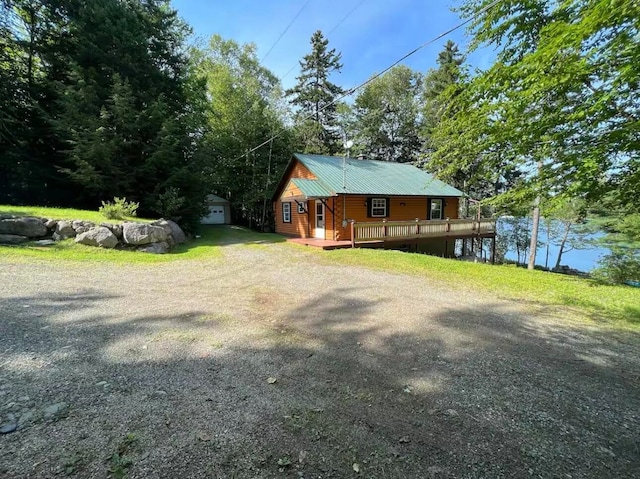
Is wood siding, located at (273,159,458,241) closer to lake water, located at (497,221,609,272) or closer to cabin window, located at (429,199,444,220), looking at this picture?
→ cabin window, located at (429,199,444,220)

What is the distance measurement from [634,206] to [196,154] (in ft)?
54.3

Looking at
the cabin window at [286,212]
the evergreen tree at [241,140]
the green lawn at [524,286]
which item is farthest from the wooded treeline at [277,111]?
the cabin window at [286,212]

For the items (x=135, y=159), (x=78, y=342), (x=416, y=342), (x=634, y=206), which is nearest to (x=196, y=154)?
(x=135, y=159)

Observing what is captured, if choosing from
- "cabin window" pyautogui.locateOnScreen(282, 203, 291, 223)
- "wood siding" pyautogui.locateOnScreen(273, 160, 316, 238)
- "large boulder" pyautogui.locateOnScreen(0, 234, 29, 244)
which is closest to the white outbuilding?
"wood siding" pyautogui.locateOnScreen(273, 160, 316, 238)

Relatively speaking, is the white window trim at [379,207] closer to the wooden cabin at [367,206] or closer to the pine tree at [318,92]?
the wooden cabin at [367,206]

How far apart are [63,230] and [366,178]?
13012 mm

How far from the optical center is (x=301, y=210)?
17.0 meters

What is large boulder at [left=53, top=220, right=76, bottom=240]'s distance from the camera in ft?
29.7

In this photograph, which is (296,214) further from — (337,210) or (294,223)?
(337,210)

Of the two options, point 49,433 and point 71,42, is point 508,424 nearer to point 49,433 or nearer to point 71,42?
point 49,433

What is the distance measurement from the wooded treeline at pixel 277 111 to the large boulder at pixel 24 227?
4.45m

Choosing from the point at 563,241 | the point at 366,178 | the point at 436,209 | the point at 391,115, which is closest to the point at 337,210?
the point at 366,178

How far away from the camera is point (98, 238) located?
359 inches

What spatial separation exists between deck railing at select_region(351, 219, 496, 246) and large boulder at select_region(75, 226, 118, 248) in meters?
8.50
